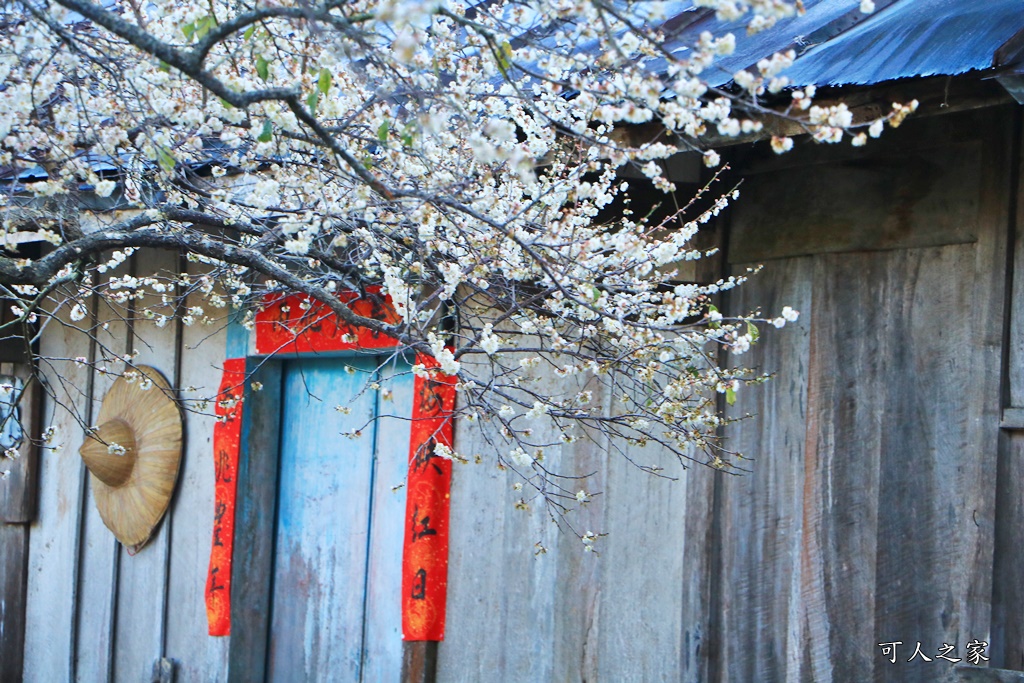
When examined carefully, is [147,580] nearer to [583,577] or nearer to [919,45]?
[583,577]

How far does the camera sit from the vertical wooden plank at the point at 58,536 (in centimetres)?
636

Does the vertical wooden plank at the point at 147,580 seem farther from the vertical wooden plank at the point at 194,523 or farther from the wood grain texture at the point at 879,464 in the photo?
the wood grain texture at the point at 879,464

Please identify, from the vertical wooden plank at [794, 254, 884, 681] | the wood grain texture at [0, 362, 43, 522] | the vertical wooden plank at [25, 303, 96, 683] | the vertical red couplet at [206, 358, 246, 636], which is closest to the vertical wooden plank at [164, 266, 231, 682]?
the vertical red couplet at [206, 358, 246, 636]

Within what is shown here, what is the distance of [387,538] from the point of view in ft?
16.5

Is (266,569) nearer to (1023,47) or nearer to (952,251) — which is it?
(952,251)

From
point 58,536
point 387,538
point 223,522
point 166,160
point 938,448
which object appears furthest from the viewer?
point 58,536

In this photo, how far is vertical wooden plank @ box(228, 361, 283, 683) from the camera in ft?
17.9

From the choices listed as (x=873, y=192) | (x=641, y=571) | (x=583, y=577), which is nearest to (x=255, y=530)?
(x=583, y=577)

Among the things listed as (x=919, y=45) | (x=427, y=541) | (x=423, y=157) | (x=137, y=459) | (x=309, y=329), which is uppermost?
(x=919, y=45)

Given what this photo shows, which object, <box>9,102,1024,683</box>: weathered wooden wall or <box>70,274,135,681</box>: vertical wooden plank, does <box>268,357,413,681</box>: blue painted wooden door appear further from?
<box>70,274,135,681</box>: vertical wooden plank

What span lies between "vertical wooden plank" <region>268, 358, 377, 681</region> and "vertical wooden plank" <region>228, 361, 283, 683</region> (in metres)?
0.04

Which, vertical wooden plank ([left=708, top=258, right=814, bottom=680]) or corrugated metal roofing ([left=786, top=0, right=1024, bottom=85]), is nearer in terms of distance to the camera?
corrugated metal roofing ([left=786, top=0, right=1024, bottom=85])

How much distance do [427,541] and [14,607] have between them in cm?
326

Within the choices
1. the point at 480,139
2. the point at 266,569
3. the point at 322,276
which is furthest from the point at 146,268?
the point at 480,139
